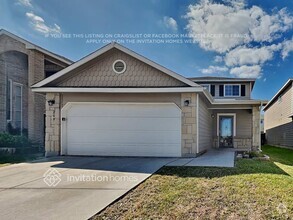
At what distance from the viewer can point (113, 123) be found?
11.1 m

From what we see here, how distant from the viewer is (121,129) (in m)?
11.0

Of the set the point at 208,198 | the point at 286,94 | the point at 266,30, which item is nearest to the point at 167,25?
the point at 266,30

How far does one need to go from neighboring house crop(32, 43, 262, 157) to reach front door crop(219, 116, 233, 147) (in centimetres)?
757

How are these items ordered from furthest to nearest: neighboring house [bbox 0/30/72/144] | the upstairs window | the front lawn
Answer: the upstairs window < neighboring house [bbox 0/30/72/144] < the front lawn

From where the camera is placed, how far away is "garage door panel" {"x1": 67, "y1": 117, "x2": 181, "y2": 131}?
10812mm

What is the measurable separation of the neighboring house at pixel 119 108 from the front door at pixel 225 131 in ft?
24.8

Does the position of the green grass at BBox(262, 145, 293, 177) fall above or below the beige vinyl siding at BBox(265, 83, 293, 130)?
below

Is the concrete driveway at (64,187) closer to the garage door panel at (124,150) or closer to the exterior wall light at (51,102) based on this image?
the garage door panel at (124,150)

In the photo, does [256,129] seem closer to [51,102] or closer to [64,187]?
[51,102]

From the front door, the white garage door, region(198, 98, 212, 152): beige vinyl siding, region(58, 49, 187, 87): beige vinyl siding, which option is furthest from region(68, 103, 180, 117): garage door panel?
the front door

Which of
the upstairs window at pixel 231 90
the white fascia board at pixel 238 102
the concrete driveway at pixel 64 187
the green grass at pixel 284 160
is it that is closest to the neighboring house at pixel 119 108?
the concrete driveway at pixel 64 187

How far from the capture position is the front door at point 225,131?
58.8 feet

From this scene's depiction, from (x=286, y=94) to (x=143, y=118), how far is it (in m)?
16.7

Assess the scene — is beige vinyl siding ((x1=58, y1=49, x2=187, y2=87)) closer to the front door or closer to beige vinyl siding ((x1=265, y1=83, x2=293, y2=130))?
the front door
